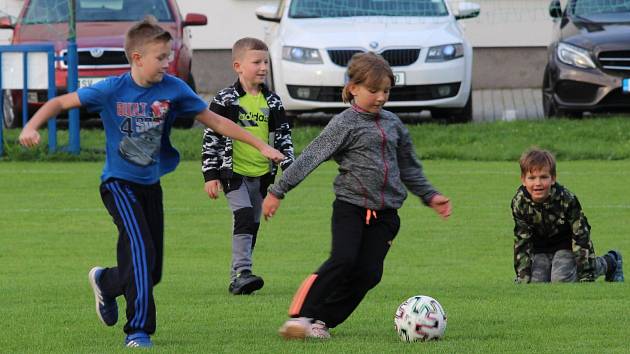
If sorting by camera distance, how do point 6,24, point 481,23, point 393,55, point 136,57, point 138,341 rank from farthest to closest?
point 481,23 < point 6,24 < point 393,55 < point 136,57 < point 138,341

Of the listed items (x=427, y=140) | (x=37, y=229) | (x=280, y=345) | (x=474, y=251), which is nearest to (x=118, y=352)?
(x=280, y=345)

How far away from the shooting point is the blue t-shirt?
8023 millimetres

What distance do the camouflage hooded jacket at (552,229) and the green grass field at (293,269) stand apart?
0.30 metres

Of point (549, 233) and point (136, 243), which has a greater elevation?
point (136, 243)

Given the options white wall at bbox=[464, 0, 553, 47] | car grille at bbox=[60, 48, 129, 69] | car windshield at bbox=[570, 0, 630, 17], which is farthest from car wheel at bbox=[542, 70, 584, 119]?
white wall at bbox=[464, 0, 553, 47]

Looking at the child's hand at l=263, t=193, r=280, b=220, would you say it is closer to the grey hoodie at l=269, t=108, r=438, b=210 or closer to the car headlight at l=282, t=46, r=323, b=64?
the grey hoodie at l=269, t=108, r=438, b=210

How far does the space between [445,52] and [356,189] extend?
13070 millimetres

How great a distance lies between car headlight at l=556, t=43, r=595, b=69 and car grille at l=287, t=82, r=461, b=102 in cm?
169

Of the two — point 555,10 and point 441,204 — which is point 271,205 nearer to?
point 441,204

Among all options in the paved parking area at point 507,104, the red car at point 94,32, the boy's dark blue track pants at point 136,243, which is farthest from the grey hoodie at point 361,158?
the paved parking area at point 507,104

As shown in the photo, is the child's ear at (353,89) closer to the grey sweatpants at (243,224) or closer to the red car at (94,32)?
the grey sweatpants at (243,224)

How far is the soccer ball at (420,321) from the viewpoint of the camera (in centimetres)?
811

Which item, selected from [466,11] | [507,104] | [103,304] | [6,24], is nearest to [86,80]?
[6,24]

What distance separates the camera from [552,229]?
11.3 meters
